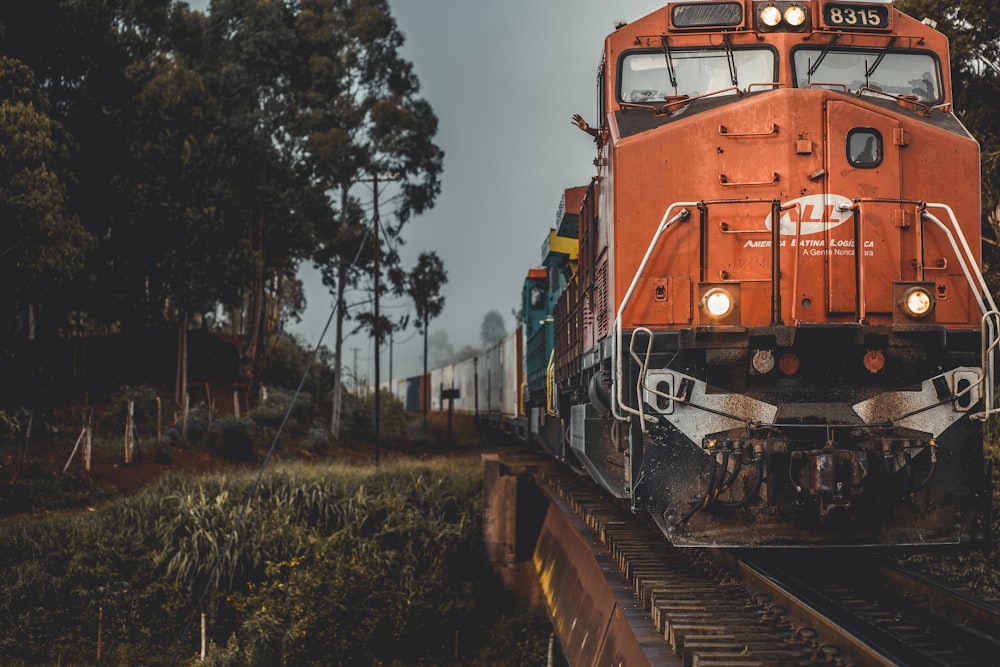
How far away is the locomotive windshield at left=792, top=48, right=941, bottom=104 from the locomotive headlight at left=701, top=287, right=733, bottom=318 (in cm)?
200

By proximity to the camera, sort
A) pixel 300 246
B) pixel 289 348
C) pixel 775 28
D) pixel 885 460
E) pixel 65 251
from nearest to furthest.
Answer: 1. pixel 885 460
2. pixel 775 28
3. pixel 65 251
4. pixel 300 246
5. pixel 289 348

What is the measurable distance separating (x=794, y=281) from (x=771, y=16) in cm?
233

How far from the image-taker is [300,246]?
97.7 ft

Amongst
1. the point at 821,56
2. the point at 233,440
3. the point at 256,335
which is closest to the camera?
A: the point at 821,56

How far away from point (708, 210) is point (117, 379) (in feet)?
89.1

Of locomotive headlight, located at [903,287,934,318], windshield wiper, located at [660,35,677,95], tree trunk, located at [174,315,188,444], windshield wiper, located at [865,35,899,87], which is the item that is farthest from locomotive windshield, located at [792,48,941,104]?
tree trunk, located at [174,315,188,444]

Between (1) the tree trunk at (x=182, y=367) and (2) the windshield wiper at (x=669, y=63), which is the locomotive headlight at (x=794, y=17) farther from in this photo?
(1) the tree trunk at (x=182, y=367)

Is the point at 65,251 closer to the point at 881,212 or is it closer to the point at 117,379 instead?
the point at 117,379

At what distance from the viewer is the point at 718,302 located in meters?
7.23

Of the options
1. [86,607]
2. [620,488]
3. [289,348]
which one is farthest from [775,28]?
[289,348]

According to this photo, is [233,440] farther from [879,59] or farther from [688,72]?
[879,59]

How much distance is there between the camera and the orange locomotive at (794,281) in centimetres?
694

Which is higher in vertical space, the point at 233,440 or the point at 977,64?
the point at 977,64

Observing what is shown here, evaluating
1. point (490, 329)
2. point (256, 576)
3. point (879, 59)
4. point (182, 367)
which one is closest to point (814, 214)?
point (879, 59)
